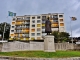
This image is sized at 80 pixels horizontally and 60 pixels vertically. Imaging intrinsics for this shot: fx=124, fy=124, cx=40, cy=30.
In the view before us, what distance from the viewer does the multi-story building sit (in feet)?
216

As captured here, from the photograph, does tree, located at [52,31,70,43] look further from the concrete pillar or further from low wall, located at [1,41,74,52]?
the concrete pillar

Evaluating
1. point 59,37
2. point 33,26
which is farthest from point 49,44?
point 33,26

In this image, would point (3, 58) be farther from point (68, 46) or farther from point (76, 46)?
point (76, 46)

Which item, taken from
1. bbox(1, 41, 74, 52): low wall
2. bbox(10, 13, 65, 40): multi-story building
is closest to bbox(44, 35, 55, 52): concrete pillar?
bbox(1, 41, 74, 52): low wall

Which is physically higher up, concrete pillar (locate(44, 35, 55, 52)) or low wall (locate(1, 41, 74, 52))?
concrete pillar (locate(44, 35, 55, 52))

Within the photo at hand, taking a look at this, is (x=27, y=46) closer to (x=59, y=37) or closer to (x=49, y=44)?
(x=49, y=44)

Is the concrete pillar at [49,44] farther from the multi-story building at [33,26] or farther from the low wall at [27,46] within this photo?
the multi-story building at [33,26]

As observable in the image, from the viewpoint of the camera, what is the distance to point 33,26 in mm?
68188

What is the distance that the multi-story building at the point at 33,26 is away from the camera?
6575 cm

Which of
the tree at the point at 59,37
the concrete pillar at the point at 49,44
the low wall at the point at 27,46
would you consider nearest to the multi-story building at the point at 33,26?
the tree at the point at 59,37

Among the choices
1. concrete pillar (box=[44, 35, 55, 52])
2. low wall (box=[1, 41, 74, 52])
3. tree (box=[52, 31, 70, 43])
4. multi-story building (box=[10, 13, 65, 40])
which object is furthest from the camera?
multi-story building (box=[10, 13, 65, 40])

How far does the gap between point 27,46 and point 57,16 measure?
42830 millimetres

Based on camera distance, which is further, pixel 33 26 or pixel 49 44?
pixel 33 26

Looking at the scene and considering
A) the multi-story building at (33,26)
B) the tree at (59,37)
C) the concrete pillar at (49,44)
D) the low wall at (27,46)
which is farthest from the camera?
the multi-story building at (33,26)
